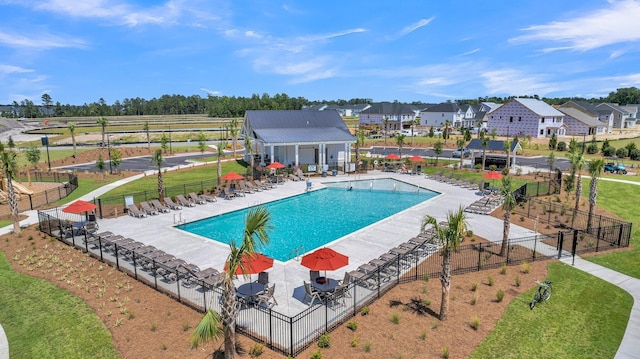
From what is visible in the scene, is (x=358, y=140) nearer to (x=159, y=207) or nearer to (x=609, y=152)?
(x=159, y=207)

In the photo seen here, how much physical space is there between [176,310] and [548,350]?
13130 millimetres

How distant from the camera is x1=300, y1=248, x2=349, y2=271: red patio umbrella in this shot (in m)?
14.7

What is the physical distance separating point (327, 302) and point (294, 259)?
17.3 feet

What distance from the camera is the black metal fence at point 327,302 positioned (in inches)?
521

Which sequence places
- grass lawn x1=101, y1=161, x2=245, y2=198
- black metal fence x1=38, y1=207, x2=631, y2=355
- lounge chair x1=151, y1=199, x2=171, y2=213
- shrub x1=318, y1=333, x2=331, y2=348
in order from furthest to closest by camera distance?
1. grass lawn x1=101, y1=161, x2=245, y2=198
2. lounge chair x1=151, y1=199, x2=171, y2=213
3. black metal fence x1=38, y1=207, x2=631, y2=355
4. shrub x1=318, y1=333, x2=331, y2=348

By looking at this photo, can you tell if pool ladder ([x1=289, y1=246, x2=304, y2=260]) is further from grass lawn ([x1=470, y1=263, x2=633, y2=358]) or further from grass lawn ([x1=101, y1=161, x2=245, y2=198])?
grass lawn ([x1=101, y1=161, x2=245, y2=198])

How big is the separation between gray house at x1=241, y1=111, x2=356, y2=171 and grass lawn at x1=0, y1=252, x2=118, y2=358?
1222 inches

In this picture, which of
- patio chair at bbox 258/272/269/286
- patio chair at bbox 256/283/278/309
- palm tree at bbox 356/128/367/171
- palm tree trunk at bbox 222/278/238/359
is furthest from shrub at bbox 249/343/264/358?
palm tree at bbox 356/128/367/171

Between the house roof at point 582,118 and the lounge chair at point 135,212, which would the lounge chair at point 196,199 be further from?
the house roof at point 582,118

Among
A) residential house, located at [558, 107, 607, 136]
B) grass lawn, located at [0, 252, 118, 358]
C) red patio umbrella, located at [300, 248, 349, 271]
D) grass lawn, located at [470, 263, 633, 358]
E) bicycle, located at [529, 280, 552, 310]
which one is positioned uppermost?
residential house, located at [558, 107, 607, 136]

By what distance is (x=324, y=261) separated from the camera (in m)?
14.9

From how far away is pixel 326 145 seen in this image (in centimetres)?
5091

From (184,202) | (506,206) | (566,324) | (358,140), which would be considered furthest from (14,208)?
(358,140)

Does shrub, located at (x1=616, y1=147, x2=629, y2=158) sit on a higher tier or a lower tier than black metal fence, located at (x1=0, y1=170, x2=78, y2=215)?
higher
